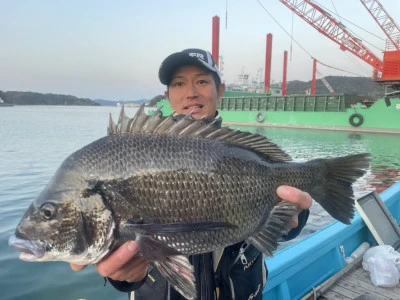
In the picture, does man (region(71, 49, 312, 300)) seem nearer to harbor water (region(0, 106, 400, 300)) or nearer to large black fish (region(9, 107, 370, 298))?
large black fish (region(9, 107, 370, 298))

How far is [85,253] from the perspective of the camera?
152cm

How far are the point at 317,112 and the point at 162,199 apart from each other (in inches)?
1146

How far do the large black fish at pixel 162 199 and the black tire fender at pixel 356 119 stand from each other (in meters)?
26.7

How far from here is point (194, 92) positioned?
2607 mm

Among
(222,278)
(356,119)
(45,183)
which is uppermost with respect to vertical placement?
(222,278)

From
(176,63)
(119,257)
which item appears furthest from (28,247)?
(176,63)

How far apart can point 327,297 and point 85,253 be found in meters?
2.85

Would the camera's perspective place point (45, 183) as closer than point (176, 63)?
No

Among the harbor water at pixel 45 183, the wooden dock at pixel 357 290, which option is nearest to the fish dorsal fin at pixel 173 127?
the wooden dock at pixel 357 290

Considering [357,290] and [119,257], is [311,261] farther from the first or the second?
[119,257]

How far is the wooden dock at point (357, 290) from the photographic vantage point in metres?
3.33

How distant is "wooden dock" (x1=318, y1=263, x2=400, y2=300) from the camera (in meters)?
3.33

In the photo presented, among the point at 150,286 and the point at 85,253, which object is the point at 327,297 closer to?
the point at 150,286

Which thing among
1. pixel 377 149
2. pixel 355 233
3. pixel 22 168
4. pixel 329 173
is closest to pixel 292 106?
pixel 377 149
